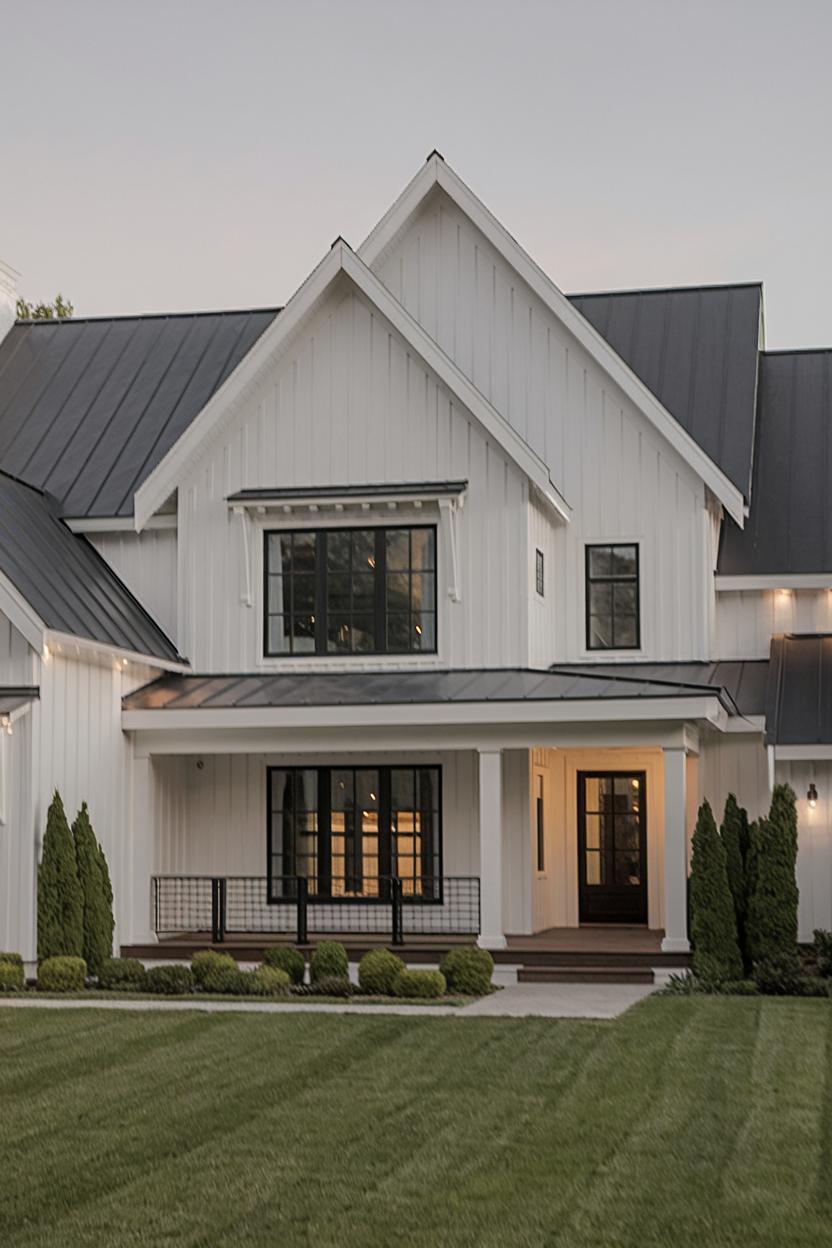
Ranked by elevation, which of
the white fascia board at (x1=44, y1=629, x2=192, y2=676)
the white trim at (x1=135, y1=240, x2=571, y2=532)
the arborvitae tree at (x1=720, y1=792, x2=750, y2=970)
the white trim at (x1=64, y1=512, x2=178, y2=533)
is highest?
the white trim at (x1=135, y1=240, x2=571, y2=532)

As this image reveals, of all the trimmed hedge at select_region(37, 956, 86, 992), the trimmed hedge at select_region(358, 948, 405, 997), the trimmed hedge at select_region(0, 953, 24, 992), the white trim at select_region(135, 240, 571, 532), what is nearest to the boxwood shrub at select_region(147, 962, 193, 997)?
the trimmed hedge at select_region(37, 956, 86, 992)

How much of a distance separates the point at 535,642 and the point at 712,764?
2946 millimetres

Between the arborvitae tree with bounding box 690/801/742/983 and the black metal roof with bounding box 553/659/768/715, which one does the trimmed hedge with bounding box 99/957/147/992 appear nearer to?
the arborvitae tree with bounding box 690/801/742/983

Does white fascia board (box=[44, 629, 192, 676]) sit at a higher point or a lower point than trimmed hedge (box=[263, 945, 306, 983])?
higher

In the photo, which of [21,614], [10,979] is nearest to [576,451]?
[21,614]

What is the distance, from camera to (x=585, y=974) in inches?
845

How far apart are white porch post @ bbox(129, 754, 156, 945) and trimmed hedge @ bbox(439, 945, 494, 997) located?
4577 mm

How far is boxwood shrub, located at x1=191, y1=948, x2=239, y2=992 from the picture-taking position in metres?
19.3

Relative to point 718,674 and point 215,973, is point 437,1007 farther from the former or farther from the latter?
point 718,674

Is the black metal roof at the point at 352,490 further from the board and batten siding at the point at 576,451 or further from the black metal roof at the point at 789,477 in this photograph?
the black metal roof at the point at 789,477

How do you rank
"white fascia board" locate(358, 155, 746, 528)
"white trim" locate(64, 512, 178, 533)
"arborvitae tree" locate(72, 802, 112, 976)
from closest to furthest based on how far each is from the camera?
"arborvitae tree" locate(72, 802, 112, 976) < "white fascia board" locate(358, 155, 746, 528) < "white trim" locate(64, 512, 178, 533)

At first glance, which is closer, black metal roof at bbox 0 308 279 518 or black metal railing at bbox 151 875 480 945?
black metal railing at bbox 151 875 480 945

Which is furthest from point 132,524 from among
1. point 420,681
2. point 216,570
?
point 420,681

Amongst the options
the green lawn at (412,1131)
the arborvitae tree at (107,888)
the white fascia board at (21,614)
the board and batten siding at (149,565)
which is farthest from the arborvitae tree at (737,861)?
the board and batten siding at (149,565)
